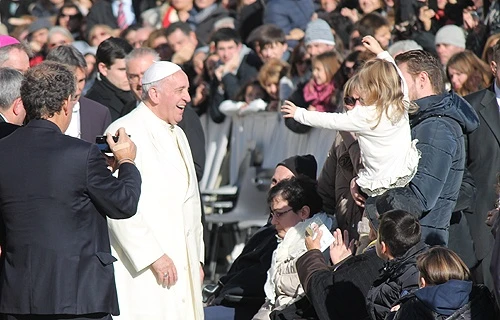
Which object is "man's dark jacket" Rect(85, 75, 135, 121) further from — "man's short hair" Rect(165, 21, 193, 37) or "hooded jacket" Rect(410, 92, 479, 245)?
"man's short hair" Rect(165, 21, 193, 37)

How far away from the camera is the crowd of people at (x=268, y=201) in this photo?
584 centimetres

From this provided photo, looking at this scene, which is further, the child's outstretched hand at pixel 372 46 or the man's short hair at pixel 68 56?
the man's short hair at pixel 68 56

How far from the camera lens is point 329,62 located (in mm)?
11125

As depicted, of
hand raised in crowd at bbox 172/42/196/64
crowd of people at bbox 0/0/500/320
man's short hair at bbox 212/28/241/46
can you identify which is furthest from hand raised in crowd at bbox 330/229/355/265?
hand raised in crowd at bbox 172/42/196/64

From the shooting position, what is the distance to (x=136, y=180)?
6059mm

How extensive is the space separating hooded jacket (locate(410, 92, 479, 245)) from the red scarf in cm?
376

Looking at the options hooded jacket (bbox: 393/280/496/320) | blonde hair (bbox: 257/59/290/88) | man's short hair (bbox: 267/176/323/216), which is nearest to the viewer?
hooded jacket (bbox: 393/280/496/320)

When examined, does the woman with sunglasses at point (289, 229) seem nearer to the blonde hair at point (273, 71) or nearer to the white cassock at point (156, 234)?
the white cassock at point (156, 234)

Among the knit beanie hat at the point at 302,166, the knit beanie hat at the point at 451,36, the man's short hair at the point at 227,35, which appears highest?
the knit beanie hat at the point at 302,166

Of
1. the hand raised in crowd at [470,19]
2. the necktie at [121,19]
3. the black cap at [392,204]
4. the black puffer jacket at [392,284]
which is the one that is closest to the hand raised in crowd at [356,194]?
the black cap at [392,204]

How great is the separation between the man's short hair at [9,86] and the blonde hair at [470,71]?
Answer: 4.17m

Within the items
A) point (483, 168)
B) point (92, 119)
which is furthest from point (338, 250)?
point (92, 119)

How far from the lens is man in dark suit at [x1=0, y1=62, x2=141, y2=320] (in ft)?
19.1

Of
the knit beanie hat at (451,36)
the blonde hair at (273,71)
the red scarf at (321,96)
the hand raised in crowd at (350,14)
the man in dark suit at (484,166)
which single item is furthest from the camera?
the hand raised in crowd at (350,14)
